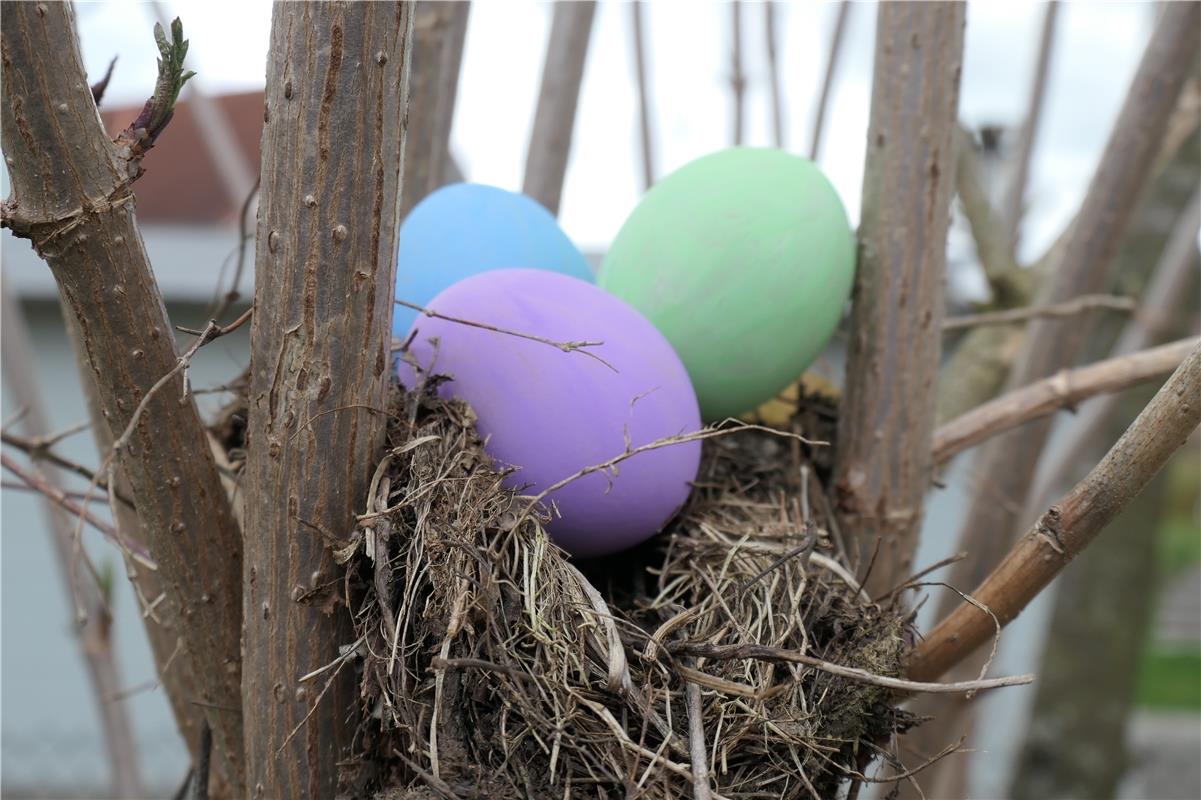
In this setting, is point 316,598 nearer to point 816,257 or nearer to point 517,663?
point 517,663

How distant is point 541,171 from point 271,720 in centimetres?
102

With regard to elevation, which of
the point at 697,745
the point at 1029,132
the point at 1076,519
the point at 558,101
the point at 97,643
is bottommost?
the point at 97,643

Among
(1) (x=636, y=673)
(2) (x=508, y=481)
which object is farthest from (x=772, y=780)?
(2) (x=508, y=481)

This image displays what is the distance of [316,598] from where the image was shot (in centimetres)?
95

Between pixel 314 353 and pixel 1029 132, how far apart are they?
173 cm

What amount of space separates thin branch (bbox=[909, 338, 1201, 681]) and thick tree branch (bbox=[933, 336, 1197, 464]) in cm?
42

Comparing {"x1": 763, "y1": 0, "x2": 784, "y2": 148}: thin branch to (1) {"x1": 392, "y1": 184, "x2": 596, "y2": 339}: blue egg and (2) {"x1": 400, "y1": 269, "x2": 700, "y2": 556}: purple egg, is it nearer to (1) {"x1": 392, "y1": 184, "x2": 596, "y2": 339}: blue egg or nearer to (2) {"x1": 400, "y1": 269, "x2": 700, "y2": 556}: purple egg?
(1) {"x1": 392, "y1": 184, "x2": 596, "y2": 339}: blue egg

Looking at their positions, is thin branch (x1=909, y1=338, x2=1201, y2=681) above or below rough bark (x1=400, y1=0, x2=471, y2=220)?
below

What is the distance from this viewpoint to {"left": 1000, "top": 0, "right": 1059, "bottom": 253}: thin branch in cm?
208

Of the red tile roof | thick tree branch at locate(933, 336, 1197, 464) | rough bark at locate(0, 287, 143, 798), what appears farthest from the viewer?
the red tile roof

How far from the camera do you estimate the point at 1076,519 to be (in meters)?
0.94

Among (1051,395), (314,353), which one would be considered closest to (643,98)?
(1051,395)

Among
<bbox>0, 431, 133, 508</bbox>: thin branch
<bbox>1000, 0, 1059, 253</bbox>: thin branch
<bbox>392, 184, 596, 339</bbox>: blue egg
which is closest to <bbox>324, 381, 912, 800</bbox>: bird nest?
<bbox>392, 184, 596, 339</bbox>: blue egg

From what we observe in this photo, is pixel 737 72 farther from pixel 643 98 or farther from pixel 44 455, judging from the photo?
pixel 44 455
